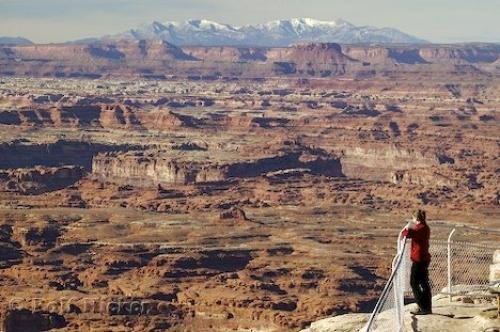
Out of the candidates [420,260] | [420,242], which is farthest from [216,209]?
[420,242]

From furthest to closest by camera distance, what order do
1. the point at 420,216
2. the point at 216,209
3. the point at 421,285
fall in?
the point at 216,209, the point at 421,285, the point at 420,216

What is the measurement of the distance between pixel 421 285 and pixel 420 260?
0.38 meters

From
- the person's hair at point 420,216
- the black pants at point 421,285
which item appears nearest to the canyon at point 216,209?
the black pants at point 421,285

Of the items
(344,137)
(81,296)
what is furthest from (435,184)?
(81,296)

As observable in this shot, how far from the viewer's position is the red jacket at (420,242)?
615 inches

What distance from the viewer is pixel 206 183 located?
12538 cm

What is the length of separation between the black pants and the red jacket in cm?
16

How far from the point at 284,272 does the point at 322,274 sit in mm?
3082

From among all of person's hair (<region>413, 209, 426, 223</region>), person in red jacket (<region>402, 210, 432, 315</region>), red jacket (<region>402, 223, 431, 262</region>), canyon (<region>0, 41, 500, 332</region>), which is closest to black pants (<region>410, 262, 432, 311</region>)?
person in red jacket (<region>402, 210, 432, 315</region>)

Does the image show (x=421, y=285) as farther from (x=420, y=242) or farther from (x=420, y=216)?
(x=420, y=216)

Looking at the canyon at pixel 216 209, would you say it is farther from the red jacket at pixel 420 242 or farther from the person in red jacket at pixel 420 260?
the red jacket at pixel 420 242

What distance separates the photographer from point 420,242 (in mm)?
15711

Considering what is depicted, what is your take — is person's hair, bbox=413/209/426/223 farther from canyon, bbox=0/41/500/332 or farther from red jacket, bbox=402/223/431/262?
canyon, bbox=0/41/500/332

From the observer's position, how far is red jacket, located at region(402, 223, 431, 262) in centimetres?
1562
